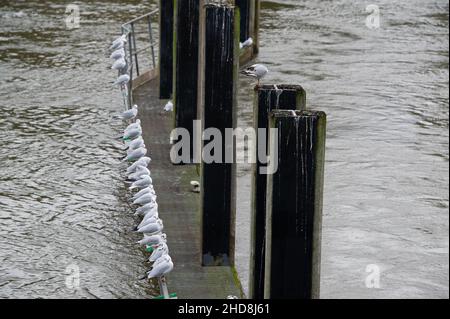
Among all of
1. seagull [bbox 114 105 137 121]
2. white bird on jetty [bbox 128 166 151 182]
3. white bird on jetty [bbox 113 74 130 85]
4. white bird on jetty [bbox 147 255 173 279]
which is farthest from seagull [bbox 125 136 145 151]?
white bird on jetty [bbox 147 255 173 279]

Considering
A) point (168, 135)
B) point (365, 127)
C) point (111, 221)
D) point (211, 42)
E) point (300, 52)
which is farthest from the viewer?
point (300, 52)

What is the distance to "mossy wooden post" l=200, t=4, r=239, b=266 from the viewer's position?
10578 millimetres

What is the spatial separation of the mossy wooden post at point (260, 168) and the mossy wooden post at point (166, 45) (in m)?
7.17

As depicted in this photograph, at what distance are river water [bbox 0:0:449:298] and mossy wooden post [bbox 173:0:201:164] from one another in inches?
40.4

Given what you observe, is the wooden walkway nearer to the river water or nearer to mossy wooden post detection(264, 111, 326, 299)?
the river water

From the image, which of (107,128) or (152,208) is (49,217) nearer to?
(152,208)

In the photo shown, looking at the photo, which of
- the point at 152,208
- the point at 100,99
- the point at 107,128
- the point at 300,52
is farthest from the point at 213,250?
the point at 300,52

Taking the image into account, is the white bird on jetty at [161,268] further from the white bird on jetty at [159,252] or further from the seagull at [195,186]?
the seagull at [195,186]

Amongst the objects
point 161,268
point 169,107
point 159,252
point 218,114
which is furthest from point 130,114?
point 161,268

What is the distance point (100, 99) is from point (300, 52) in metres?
4.59

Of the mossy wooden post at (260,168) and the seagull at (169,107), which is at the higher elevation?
the mossy wooden post at (260,168)

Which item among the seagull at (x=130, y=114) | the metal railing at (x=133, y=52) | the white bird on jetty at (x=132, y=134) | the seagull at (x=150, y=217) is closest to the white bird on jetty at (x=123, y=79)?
the metal railing at (x=133, y=52)

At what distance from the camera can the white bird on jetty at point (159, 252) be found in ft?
33.8

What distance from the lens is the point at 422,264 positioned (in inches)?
440
